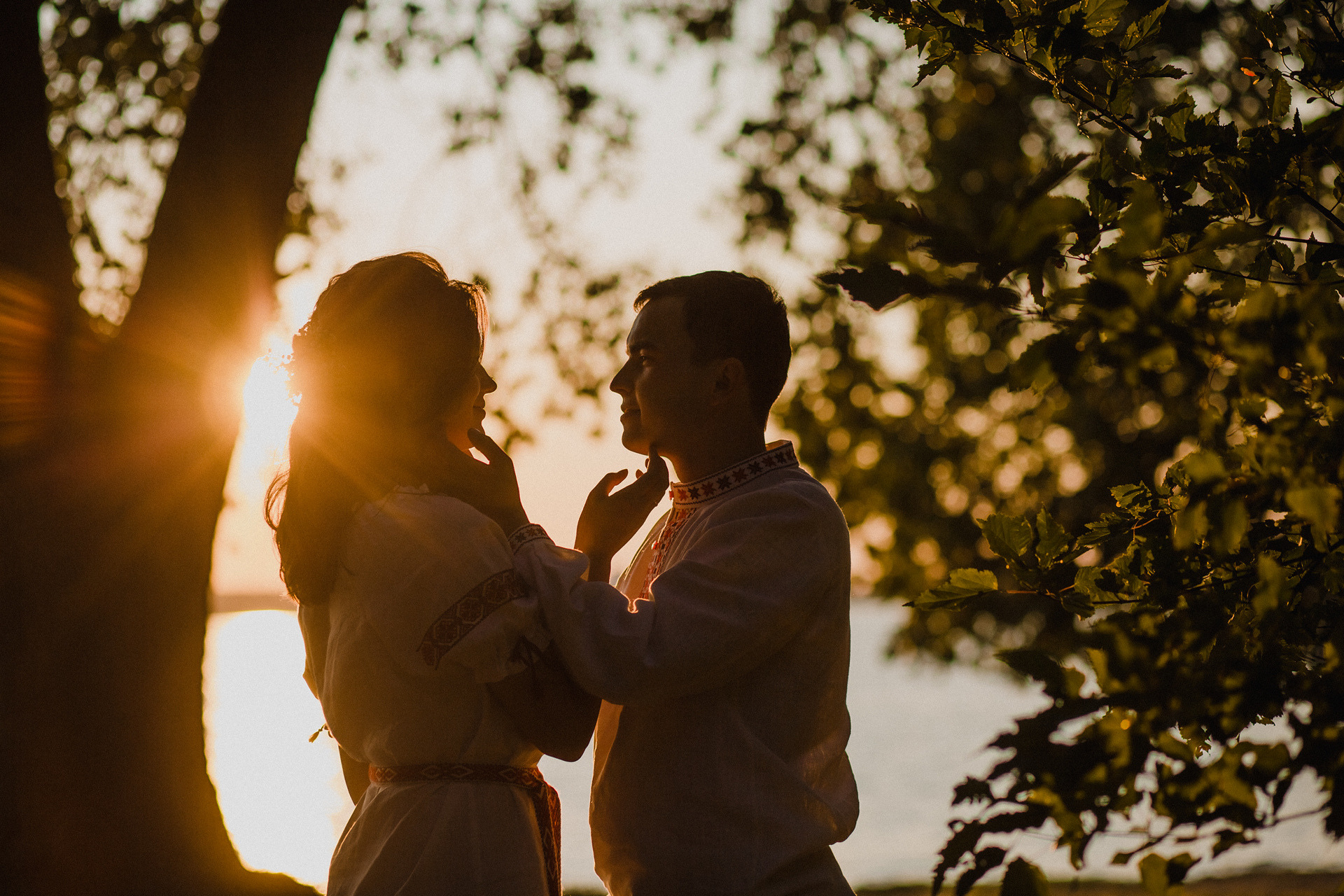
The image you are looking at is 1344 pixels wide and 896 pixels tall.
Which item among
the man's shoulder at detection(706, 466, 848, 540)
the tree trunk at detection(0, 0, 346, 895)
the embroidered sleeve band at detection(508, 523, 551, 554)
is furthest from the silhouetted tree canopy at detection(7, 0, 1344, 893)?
the tree trunk at detection(0, 0, 346, 895)

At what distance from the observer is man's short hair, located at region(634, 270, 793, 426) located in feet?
8.93

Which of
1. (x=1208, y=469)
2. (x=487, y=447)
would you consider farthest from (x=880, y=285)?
(x=487, y=447)

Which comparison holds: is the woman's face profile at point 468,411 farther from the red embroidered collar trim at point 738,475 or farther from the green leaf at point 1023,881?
the green leaf at point 1023,881

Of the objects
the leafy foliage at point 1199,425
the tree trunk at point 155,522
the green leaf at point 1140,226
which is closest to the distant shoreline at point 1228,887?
the tree trunk at point 155,522

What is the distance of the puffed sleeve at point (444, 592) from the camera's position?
222 cm

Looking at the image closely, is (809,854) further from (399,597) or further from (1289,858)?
(1289,858)

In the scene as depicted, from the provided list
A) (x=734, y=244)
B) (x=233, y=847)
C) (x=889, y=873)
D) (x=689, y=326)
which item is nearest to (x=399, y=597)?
(x=689, y=326)

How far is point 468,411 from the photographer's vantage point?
260cm

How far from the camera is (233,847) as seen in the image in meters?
5.34

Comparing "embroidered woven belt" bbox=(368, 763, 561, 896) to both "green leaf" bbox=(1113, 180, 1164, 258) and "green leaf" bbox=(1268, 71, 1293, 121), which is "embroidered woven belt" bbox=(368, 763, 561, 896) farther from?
"green leaf" bbox=(1268, 71, 1293, 121)

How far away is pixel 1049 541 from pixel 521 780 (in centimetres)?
123

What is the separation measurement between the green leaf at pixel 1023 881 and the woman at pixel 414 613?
1101 millimetres

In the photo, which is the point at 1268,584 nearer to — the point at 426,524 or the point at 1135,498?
the point at 1135,498

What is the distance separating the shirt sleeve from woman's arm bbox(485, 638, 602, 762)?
6cm
